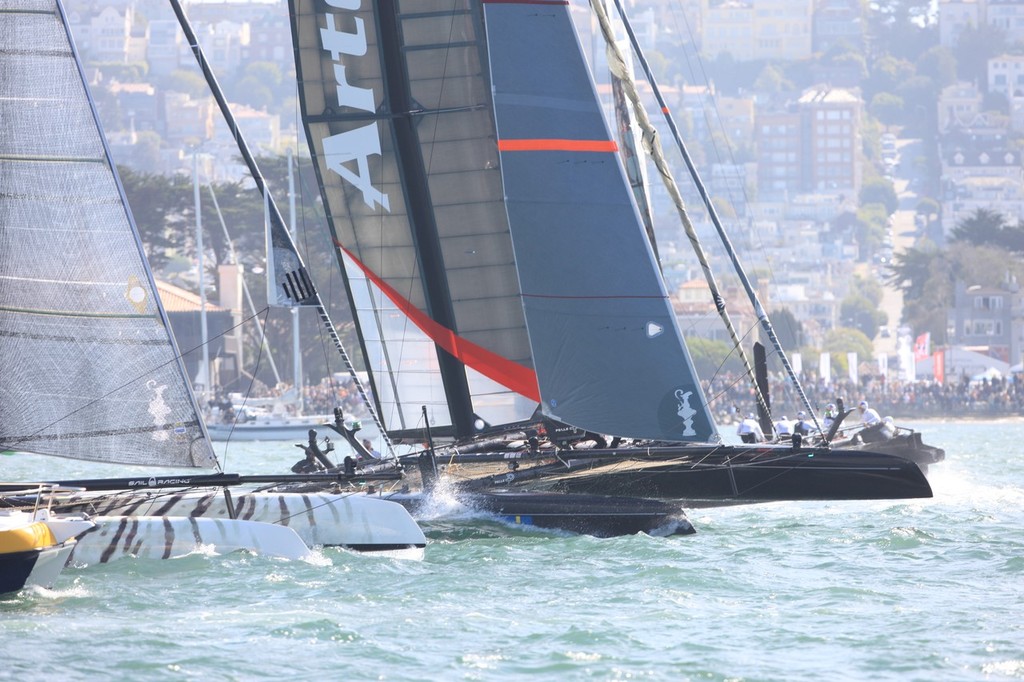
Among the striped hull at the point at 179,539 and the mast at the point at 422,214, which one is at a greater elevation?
the mast at the point at 422,214

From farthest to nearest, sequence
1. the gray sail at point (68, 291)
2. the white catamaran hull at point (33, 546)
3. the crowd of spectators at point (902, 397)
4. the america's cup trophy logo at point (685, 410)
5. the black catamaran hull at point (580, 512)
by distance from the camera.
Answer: the crowd of spectators at point (902, 397)
the america's cup trophy logo at point (685, 410)
the black catamaran hull at point (580, 512)
the gray sail at point (68, 291)
the white catamaran hull at point (33, 546)

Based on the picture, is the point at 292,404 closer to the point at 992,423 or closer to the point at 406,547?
the point at 992,423

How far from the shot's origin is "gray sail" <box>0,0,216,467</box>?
47.0 ft

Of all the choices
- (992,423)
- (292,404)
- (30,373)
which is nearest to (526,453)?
(30,373)

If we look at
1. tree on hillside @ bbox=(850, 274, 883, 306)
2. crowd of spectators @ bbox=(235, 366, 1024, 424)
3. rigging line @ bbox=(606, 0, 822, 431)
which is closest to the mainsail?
rigging line @ bbox=(606, 0, 822, 431)

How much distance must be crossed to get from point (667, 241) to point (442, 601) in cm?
18661

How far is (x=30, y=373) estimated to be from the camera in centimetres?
1437

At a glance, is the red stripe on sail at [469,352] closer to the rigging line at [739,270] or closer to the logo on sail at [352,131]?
the logo on sail at [352,131]

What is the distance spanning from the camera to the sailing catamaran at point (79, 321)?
14.3 metres

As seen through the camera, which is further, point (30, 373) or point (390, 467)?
point (390, 467)

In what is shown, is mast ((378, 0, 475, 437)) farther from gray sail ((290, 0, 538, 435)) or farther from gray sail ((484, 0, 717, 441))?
gray sail ((484, 0, 717, 441))

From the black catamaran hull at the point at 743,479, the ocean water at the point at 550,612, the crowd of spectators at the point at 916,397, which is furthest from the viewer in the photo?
the crowd of spectators at the point at 916,397

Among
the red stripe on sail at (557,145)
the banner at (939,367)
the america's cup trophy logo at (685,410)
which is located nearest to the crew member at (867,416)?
the america's cup trophy logo at (685,410)

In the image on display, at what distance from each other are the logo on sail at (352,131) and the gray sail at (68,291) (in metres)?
4.58
